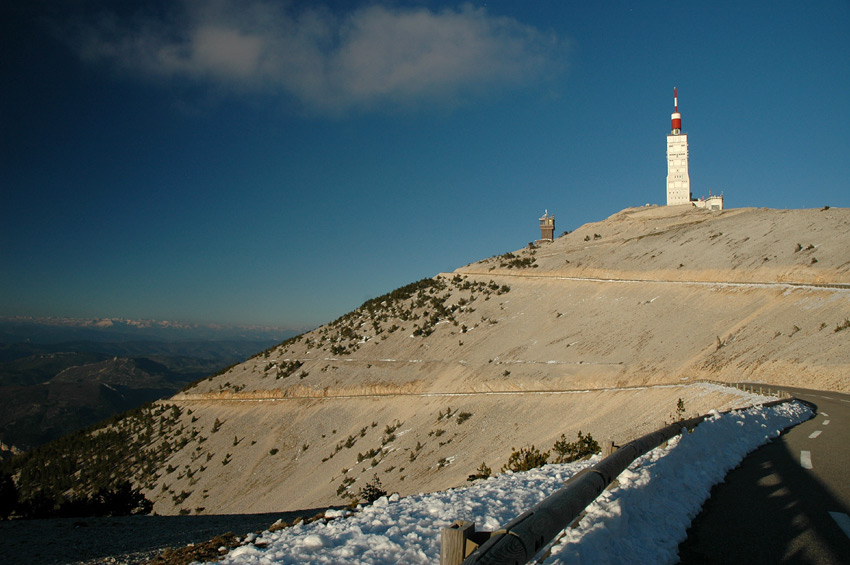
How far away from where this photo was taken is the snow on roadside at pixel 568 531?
17.0 feet

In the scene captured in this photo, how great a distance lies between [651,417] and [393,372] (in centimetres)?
2468

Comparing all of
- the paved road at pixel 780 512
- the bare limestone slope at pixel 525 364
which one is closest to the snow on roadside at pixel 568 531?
the paved road at pixel 780 512

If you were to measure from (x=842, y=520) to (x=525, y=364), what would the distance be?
29.7 meters

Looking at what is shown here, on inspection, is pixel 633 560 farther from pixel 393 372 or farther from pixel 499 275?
pixel 499 275

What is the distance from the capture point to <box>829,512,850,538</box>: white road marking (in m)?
5.56

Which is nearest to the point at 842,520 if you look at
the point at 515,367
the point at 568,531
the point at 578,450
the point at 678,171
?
the point at 568,531

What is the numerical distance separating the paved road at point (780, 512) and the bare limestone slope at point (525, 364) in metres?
8.97

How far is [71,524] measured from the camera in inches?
465

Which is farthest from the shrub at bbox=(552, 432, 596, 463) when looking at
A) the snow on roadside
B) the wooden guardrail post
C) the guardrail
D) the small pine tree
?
the wooden guardrail post

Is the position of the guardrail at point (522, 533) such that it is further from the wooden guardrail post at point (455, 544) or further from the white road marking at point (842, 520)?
the white road marking at point (842, 520)

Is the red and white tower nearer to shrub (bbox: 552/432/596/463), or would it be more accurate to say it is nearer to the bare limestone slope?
the bare limestone slope

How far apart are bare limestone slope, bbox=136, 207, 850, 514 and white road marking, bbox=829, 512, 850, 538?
475 inches

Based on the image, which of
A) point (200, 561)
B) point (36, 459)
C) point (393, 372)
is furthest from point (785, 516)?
point (36, 459)

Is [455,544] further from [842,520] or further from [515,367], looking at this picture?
[515,367]
